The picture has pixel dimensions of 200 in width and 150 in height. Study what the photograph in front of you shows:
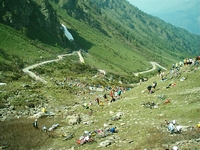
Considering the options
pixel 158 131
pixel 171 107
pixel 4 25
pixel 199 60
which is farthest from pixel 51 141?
pixel 4 25

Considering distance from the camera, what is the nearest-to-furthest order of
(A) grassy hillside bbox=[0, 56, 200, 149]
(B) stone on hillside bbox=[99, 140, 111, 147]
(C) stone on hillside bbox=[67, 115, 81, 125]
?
(A) grassy hillside bbox=[0, 56, 200, 149], (B) stone on hillside bbox=[99, 140, 111, 147], (C) stone on hillside bbox=[67, 115, 81, 125]

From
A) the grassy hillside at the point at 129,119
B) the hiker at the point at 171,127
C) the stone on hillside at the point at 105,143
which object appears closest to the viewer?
the grassy hillside at the point at 129,119

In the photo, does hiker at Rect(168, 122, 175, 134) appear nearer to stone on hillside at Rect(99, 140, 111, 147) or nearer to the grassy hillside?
the grassy hillside

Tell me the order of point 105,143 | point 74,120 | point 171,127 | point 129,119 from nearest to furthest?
point 171,127, point 105,143, point 129,119, point 74,120

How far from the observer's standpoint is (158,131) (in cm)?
2491

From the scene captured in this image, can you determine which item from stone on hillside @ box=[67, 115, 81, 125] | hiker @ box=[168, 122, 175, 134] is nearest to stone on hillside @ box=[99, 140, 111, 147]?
hiker @ box=[168, 122, 175, 134]

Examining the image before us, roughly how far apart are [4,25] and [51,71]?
50025 millimetres

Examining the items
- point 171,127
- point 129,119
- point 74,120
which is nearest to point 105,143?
point 171,127

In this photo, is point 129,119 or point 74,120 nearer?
point 129,119

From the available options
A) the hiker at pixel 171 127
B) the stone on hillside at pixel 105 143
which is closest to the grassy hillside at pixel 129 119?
the stone on hillside at pixel 105 143

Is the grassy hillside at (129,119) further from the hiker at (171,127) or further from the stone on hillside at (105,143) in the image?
the hiker at (171,127)

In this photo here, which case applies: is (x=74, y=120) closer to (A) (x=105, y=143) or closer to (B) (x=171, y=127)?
(A) (x=105, y=143)

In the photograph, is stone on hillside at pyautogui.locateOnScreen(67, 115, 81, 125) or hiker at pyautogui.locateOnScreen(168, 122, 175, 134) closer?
hiker at pyautogui.locateOnScreen(168, 122, 175, 134)

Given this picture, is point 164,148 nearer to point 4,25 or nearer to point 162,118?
point 162,118
